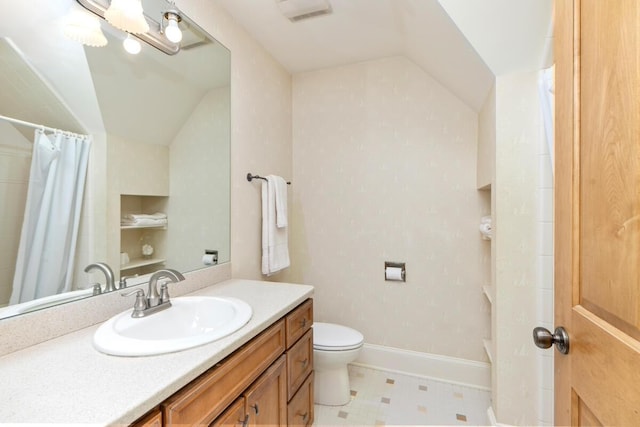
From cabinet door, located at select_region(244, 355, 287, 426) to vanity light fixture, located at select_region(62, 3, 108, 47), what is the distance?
138cm

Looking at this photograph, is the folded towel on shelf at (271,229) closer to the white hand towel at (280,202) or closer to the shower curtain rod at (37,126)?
the white hand towel at (280,202)

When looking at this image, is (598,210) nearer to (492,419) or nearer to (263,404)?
(263,404)

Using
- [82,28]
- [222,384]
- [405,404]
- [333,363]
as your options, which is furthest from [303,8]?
[405,404]

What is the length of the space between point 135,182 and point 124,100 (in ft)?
1.13

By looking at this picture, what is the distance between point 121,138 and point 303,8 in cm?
120

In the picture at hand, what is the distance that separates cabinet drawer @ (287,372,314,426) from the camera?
132 cm

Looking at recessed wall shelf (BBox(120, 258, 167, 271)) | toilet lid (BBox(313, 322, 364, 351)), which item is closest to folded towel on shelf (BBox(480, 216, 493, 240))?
toilet lid (BBox(313, 322, 364, 351))

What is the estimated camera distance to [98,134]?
44.9 inches

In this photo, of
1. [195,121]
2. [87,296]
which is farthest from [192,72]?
[87,296]

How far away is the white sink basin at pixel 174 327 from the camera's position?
2.71 ft

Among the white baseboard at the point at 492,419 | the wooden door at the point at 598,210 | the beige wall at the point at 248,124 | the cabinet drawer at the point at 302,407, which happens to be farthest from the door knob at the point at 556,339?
the beige wall at the point at 248,124

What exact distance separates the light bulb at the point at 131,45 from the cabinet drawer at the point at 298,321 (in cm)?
131

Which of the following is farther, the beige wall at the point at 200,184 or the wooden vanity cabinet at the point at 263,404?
the beige wall at the point at 200,184

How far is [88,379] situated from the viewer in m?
0.70
